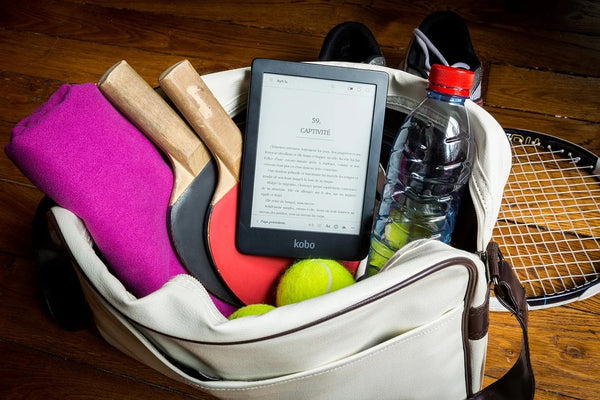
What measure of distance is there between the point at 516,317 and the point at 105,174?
455mm

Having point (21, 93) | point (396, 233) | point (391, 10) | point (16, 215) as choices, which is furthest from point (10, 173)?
point (391, 10)

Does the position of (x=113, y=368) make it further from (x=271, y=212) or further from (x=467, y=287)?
(x=467, y=287)

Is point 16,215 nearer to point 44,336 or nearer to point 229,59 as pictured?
point 44,336

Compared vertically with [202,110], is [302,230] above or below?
below

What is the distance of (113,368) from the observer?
791 mm

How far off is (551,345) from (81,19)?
113cm

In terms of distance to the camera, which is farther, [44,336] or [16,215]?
[16,215]

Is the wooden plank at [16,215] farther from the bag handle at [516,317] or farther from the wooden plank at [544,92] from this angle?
the wooden plank at [544,92]

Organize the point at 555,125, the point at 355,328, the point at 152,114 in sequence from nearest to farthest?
the point at 355,328
the point at 152,114
the point at 555,125

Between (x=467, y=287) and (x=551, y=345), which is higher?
(x=467, y=287)

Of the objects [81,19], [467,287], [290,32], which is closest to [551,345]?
[467,287]

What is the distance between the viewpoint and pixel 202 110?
0.62m

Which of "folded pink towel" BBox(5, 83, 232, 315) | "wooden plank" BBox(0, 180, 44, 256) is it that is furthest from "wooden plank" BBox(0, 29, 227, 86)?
"folded pink towel" BBox(5, 83, 232, 315)

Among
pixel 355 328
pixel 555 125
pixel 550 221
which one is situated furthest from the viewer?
pixel 555 125
